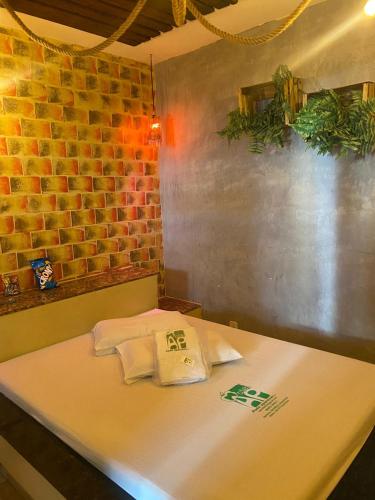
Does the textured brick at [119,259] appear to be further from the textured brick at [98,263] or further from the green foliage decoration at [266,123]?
the green foliage decoration at [266,123]

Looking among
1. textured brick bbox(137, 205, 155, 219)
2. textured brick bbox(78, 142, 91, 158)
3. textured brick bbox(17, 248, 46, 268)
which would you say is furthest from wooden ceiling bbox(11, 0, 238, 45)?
textured brick bbox(17, 248, 46, 268)

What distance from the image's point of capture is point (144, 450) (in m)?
1.35

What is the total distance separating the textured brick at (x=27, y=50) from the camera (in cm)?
246

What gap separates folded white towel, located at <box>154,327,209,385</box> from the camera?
1.77m

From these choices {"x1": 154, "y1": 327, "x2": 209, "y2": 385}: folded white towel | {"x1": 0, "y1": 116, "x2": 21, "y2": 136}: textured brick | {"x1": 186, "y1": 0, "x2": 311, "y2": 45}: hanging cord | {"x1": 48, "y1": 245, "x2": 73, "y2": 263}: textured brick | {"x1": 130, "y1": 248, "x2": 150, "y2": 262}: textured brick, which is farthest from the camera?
{"x1": 130, "y1": 248, "x2": 150, "y2": 262}: textured brick

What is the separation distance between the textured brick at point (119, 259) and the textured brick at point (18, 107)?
1191 mm

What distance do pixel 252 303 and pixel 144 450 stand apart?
172cm

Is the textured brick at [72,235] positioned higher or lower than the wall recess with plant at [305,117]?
lower

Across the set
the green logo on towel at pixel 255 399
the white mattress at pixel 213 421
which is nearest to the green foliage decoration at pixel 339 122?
the white mattress at pixel 213 421

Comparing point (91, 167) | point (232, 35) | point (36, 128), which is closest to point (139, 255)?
point (91, 167)

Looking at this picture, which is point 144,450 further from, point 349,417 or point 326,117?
point 326,117

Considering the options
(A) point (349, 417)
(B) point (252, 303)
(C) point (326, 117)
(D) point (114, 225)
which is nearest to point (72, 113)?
(D) point (114, 225)

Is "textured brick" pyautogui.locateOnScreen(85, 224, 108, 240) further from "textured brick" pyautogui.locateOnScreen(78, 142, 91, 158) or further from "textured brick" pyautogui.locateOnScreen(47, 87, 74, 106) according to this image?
"textured brick" pyautogui.locateOnScreen(47, 87, 74, 106)

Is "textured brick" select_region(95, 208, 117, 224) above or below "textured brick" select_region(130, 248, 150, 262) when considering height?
above
